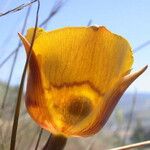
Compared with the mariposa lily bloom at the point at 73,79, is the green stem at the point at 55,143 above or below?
below

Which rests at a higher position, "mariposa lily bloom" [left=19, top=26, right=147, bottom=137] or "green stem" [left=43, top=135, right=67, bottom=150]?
"mariposa lily bloom" [left=19, top=26, right=147, bottom=137]

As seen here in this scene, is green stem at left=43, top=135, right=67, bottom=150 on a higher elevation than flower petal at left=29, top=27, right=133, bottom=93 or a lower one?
lower
